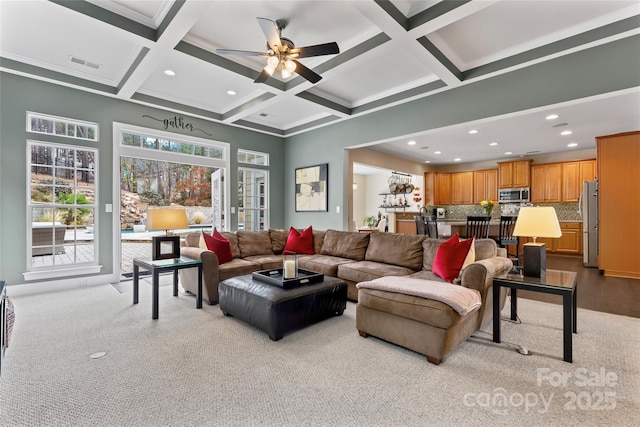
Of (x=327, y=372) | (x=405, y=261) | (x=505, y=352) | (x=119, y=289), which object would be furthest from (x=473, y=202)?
(x=119, y=289)

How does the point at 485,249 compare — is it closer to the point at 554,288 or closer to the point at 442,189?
the point at 554,288

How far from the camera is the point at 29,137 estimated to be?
3.96 meters

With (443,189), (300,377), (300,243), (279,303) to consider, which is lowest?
(300,377)

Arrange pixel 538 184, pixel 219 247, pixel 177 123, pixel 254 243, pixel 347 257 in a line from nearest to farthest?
pixel 219 247, pixel 347 257, pixel 254 243, pixel 177 123, pixel 538 184

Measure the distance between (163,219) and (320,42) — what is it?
2.74 meters

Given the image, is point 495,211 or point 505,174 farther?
point 495,211

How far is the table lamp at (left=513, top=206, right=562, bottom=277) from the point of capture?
251 centimetres

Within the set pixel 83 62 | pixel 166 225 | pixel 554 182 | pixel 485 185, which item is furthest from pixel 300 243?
pixel 554 182

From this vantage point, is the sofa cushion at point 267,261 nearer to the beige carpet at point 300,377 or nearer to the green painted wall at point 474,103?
the beige carpet at point 300,377

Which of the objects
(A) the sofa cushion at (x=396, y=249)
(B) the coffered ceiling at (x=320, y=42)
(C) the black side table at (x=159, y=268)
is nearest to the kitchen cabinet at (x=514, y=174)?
(B) the coffered ceiling at (x=320, y=42)

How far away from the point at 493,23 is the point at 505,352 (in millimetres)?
3120

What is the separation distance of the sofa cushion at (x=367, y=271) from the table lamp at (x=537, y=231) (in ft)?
4.02

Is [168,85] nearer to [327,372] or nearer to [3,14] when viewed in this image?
[3,14]

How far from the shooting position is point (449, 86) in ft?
13.4
